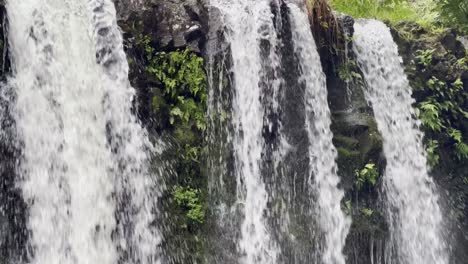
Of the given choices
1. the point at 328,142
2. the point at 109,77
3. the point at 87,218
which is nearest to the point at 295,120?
the point at 328,142

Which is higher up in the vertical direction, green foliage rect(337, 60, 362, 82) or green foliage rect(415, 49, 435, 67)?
green foliage rect(415, 49, 435, 67)

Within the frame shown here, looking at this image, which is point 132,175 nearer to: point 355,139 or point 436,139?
point 355,139

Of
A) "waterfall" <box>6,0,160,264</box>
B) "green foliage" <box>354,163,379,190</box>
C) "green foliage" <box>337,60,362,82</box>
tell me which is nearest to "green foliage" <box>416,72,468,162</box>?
"green foliage" <box>337,60,362,82</box>

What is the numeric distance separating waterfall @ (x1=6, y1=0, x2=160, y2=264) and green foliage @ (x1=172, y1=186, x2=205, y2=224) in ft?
1.01

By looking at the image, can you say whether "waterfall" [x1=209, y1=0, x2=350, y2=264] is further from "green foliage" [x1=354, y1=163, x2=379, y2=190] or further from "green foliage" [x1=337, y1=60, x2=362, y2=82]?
"green foliage" [x1=337, y1=60, x2=362, y2=82]

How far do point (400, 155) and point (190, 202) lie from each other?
3.27 m

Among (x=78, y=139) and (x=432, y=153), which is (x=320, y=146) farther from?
(x=78, y=139)

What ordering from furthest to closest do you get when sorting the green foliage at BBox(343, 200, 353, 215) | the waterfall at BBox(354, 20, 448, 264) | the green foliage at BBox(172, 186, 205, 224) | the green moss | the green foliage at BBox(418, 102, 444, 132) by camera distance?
the green foliage at BBox(418, 102, 444, 132)
the waterfall at BBox(354, 20, 448, 264)
the green moss
the green foliage at BBox(343, 200, 353, 215)
the green foliage at BBox(172, 186, 205, 224)

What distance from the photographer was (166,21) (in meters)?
6.32

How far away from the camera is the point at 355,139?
6.75 m

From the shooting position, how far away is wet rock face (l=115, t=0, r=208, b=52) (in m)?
6.21

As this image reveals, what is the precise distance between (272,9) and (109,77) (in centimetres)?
241

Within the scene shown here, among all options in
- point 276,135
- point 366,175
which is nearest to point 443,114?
point 366,175

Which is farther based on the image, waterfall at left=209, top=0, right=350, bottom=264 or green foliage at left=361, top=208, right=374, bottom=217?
green foliage at left=361, top=208, right=374, bottom=217
